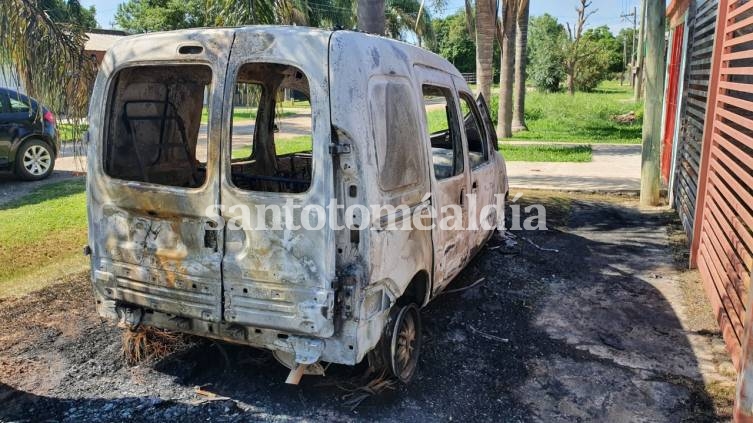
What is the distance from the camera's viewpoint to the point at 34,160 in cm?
1098

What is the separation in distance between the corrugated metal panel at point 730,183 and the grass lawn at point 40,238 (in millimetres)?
6110

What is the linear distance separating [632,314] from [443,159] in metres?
2.16

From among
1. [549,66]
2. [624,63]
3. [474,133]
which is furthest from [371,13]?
[624,63]

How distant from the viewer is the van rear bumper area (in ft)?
10.6

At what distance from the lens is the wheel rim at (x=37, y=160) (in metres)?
10.9

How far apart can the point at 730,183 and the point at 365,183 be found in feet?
11.6

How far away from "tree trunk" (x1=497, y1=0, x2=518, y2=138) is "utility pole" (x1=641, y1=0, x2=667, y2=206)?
27.3 feet

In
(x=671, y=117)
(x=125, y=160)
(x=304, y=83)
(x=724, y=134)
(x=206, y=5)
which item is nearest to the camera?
(x=125, y=160)

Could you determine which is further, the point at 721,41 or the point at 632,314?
the point at 721,41

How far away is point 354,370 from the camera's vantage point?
396 centimetres

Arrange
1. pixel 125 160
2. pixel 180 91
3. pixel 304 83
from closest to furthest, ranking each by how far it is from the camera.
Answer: pixel 125 160, pixel 180 91, pixel 304 83

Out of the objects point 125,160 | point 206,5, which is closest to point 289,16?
point 206,5

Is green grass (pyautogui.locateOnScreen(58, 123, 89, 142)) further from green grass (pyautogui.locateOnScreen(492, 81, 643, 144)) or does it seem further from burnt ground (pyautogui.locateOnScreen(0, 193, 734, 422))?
green grass (pyautogui.locateOnScreen(492, 81, 643, 144))

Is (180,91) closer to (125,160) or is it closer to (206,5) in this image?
(125,160)
